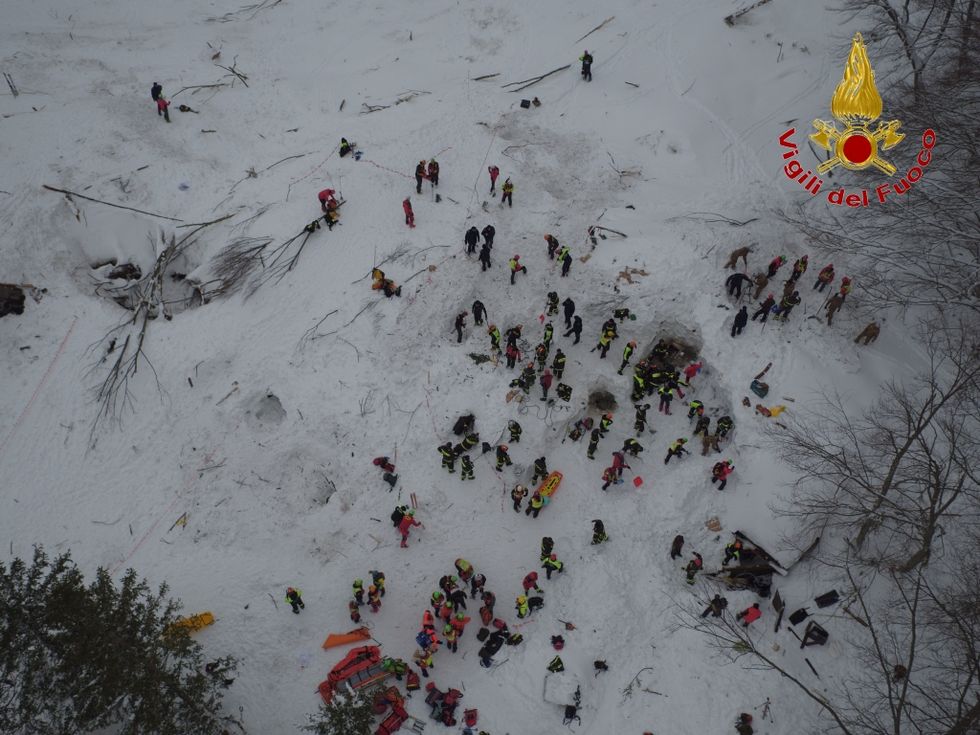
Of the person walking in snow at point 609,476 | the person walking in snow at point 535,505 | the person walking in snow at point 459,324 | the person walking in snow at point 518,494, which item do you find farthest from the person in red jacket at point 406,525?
the person walking in snow at point 459,324

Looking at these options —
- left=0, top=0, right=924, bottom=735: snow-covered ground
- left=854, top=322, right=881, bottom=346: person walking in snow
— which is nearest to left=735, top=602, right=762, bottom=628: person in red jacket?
left=0, top=0, right=924, bottom=735: snow-covered ground

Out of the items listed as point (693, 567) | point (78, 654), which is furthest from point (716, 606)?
point (78, 654)

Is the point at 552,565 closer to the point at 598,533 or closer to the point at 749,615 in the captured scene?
the point at 598,533

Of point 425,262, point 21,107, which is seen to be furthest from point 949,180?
point 21,107

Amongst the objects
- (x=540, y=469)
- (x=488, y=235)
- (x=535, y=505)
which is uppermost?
(x=488, y=235)

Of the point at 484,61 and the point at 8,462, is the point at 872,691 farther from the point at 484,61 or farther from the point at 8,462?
the point at 484,61

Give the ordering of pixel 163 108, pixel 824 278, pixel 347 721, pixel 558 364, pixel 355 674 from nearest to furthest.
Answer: pixel 347 721
pixel 355 674
pixel 558 364
pixel 824 278
pixel 163 108
